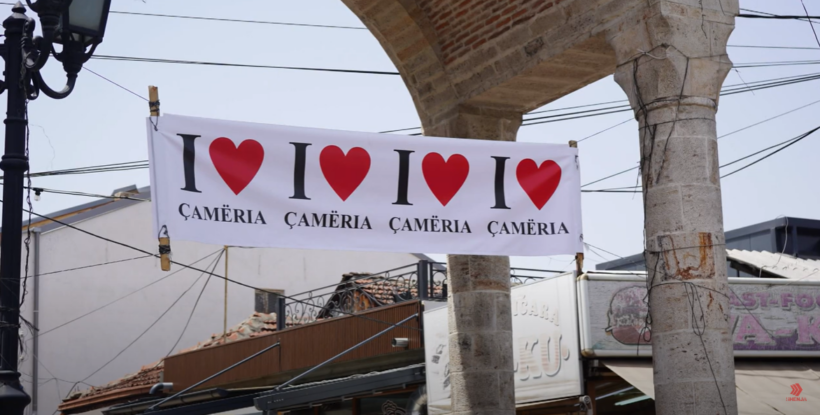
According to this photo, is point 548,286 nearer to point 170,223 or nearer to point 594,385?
point 594,385

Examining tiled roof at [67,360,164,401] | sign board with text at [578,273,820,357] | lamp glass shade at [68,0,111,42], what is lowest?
tiled roof at [67,360,164,401]

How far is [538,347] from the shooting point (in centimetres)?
1348

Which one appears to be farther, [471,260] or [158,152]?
[471,260]

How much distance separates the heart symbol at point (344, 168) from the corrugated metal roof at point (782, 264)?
9.86 m

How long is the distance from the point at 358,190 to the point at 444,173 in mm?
688

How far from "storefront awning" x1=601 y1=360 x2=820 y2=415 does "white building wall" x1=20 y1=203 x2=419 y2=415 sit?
15777 millimetres

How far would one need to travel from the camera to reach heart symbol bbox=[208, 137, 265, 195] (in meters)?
6.94

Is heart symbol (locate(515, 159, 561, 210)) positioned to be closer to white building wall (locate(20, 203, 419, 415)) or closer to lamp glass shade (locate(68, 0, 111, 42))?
lamp glass shade (locate(68, 0, 111, 42))

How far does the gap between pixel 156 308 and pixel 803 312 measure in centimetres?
1696

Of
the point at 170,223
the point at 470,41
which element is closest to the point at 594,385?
the point at 470,41

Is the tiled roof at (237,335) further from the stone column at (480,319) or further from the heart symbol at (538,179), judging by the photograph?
the heart symbol at (538,179)

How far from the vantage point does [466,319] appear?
8.93 m

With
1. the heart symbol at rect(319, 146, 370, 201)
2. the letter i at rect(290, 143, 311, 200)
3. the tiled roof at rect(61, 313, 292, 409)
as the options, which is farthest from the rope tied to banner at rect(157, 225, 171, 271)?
the tiled roof at rect(61, 313, 292, 409)

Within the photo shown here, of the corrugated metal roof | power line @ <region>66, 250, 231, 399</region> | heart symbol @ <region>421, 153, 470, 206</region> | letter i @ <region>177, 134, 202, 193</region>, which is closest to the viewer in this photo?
letter i @ <region>177, 134, 202, 193</region>
